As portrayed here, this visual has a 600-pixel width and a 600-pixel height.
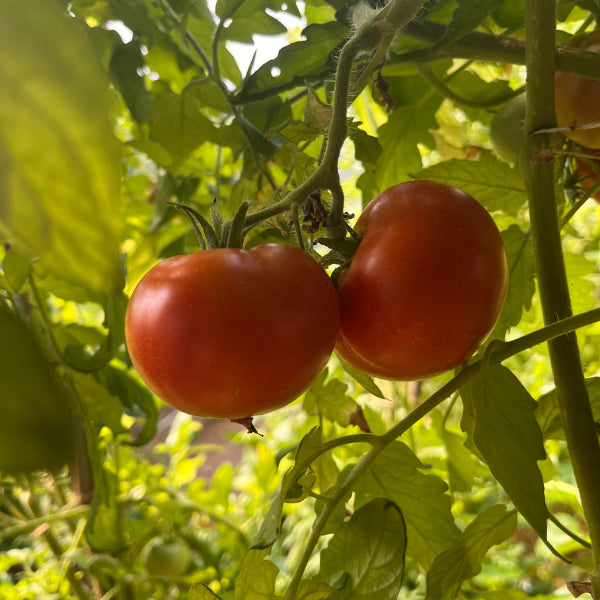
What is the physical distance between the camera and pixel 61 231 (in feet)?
0.19

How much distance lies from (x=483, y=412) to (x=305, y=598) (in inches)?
6.3

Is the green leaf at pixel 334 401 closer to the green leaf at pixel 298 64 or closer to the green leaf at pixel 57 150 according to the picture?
the green leaf at pixel 298 64

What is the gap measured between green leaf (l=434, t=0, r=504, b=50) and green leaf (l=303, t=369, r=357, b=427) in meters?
0.31

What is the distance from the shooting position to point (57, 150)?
6 cm

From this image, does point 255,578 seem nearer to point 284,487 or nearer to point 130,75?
point 284,487

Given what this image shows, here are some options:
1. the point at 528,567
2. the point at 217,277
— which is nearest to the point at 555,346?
the point at 217,277

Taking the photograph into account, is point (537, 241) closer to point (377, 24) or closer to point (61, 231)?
point (377, 24)

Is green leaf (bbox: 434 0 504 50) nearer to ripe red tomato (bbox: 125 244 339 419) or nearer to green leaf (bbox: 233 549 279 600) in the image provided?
ripe red tomato (bbox: 125 244 339 419)

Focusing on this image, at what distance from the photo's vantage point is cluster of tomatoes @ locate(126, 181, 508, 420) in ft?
1.04

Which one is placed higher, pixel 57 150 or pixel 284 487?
pixel 57 150

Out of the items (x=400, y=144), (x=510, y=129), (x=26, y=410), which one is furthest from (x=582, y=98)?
(x=26, y=410)

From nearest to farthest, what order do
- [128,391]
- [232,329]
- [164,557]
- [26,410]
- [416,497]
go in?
[26,410]
[232,329]
[416,497]
[128,391]
[164,557]

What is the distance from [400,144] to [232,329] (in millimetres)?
351

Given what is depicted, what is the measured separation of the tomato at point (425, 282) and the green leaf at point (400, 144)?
0.23 metres
